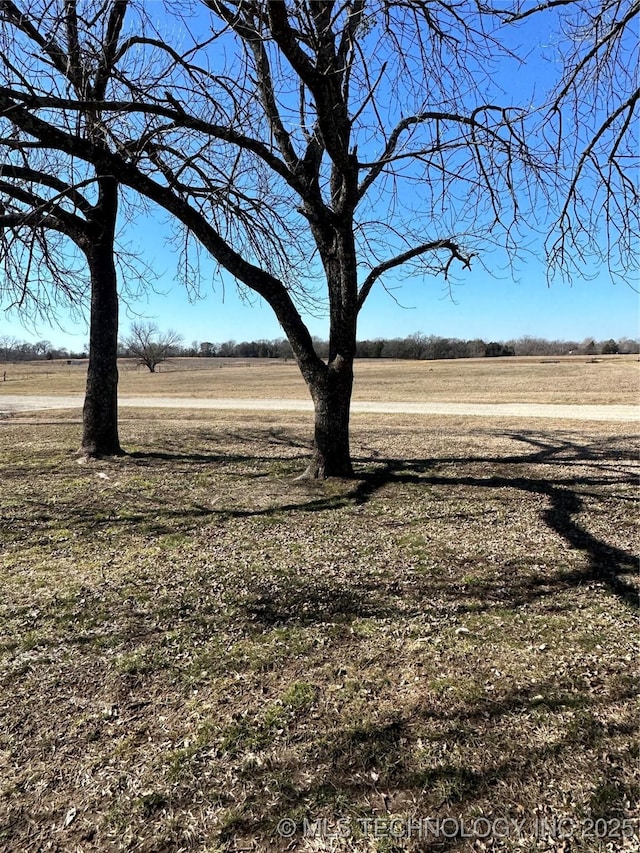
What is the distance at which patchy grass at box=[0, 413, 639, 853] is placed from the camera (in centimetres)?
182

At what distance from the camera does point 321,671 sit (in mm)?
2654

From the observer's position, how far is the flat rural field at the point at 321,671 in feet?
5.97

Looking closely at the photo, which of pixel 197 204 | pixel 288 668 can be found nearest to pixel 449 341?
pixel 197 204

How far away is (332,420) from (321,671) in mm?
3975

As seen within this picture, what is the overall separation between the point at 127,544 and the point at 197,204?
4.77m


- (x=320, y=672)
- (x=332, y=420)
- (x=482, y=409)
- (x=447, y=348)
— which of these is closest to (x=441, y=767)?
(x=320, y=672)

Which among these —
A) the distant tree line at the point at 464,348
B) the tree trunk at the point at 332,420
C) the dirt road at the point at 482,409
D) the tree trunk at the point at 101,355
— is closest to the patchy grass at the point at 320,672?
the tree trunk at the point at 332,420

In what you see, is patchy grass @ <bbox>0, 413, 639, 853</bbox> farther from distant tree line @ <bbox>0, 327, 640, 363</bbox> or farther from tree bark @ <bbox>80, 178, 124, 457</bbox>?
distant tree line @ <bbox>0, 327, 640, 363</bbox>

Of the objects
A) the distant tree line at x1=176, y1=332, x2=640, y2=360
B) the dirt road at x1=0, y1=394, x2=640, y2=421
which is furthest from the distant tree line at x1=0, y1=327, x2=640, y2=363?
the dirt road at x1=0, y1=394, x2=640, y2=421

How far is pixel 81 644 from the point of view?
2.96 meters

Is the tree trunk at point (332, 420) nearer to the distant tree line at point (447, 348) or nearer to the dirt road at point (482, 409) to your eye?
the dirt road at point (482, 409)

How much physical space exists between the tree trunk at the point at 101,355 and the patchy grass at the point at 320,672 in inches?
94.0

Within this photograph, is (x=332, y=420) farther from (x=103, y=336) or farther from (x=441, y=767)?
(x=441, y=767)

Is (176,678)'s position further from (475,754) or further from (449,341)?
(449,341)
